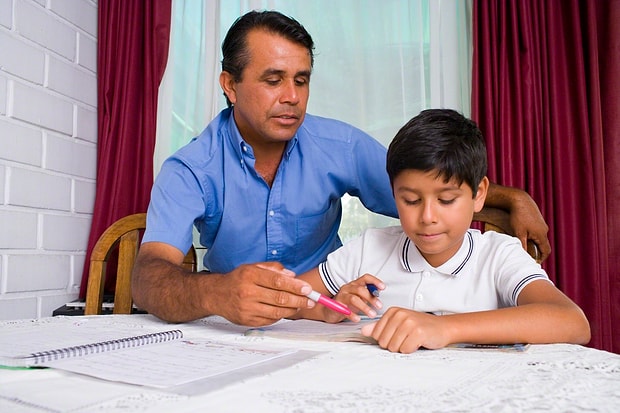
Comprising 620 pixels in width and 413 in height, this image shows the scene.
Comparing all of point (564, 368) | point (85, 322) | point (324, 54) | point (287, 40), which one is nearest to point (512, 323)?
point (564, 368)

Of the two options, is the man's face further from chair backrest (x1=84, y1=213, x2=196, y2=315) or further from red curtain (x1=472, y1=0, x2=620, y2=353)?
red curtain (x1=472, y1=0, x2=620, y2=353)

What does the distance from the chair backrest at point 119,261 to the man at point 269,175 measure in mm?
204

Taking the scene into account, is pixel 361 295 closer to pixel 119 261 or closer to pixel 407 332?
pixel 407 332

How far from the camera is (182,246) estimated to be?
129cm

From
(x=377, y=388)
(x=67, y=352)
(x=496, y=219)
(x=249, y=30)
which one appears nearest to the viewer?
(x=377, y=388)

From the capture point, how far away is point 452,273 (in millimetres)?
1104

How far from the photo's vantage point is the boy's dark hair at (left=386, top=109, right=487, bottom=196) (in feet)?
3.37

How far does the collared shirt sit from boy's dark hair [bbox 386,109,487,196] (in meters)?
0.42

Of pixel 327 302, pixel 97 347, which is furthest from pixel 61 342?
pixel 327 302

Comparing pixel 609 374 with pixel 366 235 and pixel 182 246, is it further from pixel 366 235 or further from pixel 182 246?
pixel 182 246

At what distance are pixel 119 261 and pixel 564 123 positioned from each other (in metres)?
1.53

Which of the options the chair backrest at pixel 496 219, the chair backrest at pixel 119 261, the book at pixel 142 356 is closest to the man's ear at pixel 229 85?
the chair backrest at pixel 119 261

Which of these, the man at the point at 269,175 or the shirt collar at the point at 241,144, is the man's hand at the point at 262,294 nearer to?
the man at the point at 269,175

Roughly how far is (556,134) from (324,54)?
2.94 feet
